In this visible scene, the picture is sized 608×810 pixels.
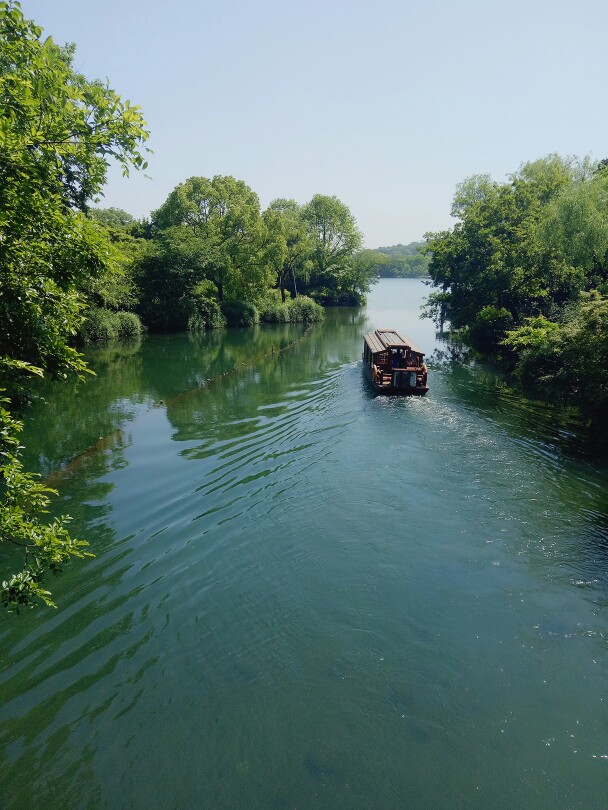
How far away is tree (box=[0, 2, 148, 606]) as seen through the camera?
4.47 metres

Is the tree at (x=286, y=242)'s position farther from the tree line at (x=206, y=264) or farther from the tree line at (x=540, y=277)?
the tree line at (x=540, y=277)

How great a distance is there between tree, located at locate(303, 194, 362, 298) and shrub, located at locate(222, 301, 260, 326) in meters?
22.7

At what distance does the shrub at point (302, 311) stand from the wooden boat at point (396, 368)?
27.8 m

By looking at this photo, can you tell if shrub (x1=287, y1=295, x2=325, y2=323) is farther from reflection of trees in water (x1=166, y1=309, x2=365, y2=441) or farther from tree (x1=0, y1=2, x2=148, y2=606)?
tree (x1=0, y1=2, x2=148, y2=606)

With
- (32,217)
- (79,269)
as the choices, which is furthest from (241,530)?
(32,217)

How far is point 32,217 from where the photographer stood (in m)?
5.28

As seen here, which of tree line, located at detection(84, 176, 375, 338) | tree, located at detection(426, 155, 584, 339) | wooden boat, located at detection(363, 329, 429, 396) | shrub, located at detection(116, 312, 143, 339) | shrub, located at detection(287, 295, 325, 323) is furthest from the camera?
shrub, located at detection(287, 295, 325, 323)

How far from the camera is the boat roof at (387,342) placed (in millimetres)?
23989

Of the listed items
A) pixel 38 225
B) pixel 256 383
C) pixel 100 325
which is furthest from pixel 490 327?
pixel 38 225

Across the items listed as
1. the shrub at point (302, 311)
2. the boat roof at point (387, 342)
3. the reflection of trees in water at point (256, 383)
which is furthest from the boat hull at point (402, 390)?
the shrub at point (302, 311)

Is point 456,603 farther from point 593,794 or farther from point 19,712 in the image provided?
point 19,712

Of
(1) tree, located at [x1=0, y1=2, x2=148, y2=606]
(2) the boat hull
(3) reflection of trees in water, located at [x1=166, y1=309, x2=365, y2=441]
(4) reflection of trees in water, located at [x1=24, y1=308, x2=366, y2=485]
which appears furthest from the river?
(2) the boat hull

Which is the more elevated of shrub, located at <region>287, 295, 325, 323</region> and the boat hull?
shrub, located at <region>287, 295, 325, 323</region>

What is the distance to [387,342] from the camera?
85.9 ft
